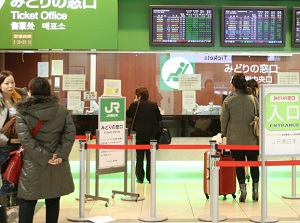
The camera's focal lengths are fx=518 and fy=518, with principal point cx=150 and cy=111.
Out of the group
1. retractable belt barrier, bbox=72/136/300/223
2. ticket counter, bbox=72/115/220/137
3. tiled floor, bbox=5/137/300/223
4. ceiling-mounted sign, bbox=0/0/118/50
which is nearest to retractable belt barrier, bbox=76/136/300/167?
retractable belt barrier, bbox=72/136/300/223

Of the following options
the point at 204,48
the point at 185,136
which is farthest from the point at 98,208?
the point at 204,48

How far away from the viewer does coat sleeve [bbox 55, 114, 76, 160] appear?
4539mm

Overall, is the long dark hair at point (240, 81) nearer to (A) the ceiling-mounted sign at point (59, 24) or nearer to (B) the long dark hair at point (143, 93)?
(B) the long dark hair at point (143, 93)

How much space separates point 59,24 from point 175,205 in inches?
143

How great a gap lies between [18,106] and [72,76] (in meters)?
4.75

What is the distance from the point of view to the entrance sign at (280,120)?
16.1 feet

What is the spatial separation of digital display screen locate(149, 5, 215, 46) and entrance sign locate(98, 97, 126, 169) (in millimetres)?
2141

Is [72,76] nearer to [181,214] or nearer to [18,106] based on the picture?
[181,214]

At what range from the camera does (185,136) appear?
8.96 meters

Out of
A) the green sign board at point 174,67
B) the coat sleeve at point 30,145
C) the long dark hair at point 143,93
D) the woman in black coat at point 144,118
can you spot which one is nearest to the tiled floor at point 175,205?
the woman in black coat at point 144,118

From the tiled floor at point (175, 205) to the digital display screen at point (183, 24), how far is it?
7.30ft

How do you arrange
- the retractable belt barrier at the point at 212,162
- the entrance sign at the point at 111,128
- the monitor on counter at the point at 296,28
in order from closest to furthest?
the retractable belt barrier at the point at 212,162 < the entrance sign at the point at 111,128 < the monitor on counter at the point at 296,28

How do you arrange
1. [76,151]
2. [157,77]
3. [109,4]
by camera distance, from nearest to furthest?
[109,4] < [76,151] < [157,77]

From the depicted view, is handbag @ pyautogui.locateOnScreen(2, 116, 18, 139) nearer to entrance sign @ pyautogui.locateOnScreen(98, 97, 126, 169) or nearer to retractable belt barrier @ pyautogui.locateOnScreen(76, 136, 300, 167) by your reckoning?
retractable belt barrier @ pyautogui.locateOnScreen(76, 136, 300, 167)
